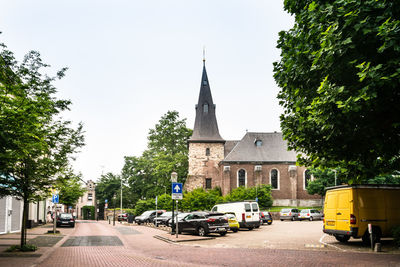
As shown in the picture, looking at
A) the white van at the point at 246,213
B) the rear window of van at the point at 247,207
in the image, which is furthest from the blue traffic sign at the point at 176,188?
the rear window of van at the point at 247,207

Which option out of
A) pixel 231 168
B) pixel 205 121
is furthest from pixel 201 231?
pixel 205 121

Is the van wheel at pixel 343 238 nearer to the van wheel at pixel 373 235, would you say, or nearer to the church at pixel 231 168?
the van wheel at pixel 373 235

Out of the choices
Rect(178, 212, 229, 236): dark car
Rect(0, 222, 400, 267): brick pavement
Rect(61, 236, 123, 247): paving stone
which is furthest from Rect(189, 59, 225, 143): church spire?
Rect(0, 222, 400, 267): brick pavement

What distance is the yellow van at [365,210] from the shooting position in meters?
14.0

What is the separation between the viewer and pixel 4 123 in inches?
369

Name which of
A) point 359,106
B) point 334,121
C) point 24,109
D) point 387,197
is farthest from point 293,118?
point 24,109

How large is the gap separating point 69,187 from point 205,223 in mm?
10681

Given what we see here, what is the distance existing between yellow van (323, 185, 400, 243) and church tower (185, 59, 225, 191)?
42.7 m

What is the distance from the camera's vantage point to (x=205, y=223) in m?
20.6

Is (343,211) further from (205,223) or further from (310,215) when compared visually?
(310,215)

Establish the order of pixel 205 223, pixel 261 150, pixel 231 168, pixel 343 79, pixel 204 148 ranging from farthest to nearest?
pixel 261 150
pixel 231 168
pixel 204 148
pixel 205 223
pixel 343 79

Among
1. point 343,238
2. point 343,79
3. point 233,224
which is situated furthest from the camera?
point 233,224

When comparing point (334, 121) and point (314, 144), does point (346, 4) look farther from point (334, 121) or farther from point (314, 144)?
point (314, 144)

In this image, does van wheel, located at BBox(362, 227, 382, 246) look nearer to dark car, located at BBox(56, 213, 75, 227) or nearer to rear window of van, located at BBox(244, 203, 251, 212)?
rear window of van, located at BBox(244, 203, 251, 212)
